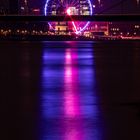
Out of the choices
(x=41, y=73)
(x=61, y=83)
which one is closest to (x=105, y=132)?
(x=61, y=83)

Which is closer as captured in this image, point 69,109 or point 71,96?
point 69,109

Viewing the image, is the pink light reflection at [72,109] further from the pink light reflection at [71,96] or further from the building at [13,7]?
the building at [13,7]

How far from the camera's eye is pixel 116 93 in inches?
564

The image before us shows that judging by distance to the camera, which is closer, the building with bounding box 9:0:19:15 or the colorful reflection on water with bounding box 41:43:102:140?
the colorful reflection on water with bounding box 41:43:102:140

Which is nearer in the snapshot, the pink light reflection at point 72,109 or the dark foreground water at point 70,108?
the pink light reflection at point 72,109

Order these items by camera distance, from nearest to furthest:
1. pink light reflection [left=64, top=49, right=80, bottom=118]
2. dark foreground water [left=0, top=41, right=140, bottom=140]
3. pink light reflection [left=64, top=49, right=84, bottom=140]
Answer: pink light reflection [left=64, top=49, right=84, bottom=140] → dark foreground water [left=0, top=41, right=140, bottom=140] → pink light reflection [left=64, top=49, right=80, bottom=118]

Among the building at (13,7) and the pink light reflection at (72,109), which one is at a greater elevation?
the pink light reflection at (72,109)

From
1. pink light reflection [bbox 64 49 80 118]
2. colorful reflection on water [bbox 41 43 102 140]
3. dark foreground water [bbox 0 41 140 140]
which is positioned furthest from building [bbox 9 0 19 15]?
colorful reflection on water [bbox 41 43 102 140]

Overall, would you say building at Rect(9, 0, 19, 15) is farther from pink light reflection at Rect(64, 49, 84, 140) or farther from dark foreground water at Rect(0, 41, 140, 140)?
pink light reflection at Rect(64, 49, 84, 140)

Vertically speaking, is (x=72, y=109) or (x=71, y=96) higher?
(x=72, y=109)

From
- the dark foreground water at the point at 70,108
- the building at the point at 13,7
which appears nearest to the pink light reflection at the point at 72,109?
the dark foreground water at the point at 70,108

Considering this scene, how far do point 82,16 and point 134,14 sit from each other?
18.4ft

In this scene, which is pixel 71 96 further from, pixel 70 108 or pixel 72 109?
pixel 72 109

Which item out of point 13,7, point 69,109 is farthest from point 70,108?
point 13,7
